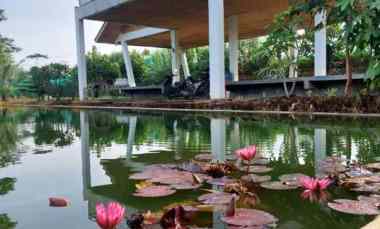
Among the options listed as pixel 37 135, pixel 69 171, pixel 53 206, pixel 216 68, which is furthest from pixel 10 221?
pixel 216 68

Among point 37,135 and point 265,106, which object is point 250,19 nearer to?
point 265,106

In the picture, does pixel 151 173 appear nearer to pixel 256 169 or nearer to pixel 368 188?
pixel 256 169

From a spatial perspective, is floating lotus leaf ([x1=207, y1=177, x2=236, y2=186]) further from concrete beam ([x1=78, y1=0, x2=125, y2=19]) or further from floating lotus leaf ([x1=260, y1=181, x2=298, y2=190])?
concrete beam ([x1=78, y1=0, x2=125, y2=19])

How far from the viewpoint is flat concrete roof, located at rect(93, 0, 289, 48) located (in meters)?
11.0

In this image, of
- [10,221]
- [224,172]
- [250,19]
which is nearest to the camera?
[10,221]

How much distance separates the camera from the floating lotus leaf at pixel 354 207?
157cm

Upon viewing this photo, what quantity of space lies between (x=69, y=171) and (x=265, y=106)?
5879mm

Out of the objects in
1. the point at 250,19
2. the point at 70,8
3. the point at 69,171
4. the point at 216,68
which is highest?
the point at 70,8

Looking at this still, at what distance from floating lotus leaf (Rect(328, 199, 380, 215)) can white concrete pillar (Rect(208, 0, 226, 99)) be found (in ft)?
24.9

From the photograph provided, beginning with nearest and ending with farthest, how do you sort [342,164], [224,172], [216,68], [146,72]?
[224,172] → [342,164] → [216,68] → [146,72]

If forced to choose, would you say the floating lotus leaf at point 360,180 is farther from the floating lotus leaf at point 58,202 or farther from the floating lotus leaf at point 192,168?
the floating lotus leaf at point 58,202

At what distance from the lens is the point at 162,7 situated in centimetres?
1139

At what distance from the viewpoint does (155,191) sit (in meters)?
1.95

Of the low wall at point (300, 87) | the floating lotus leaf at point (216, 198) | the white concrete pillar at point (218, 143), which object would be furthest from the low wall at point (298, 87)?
the floating lotus leaf at point (216, 198)
